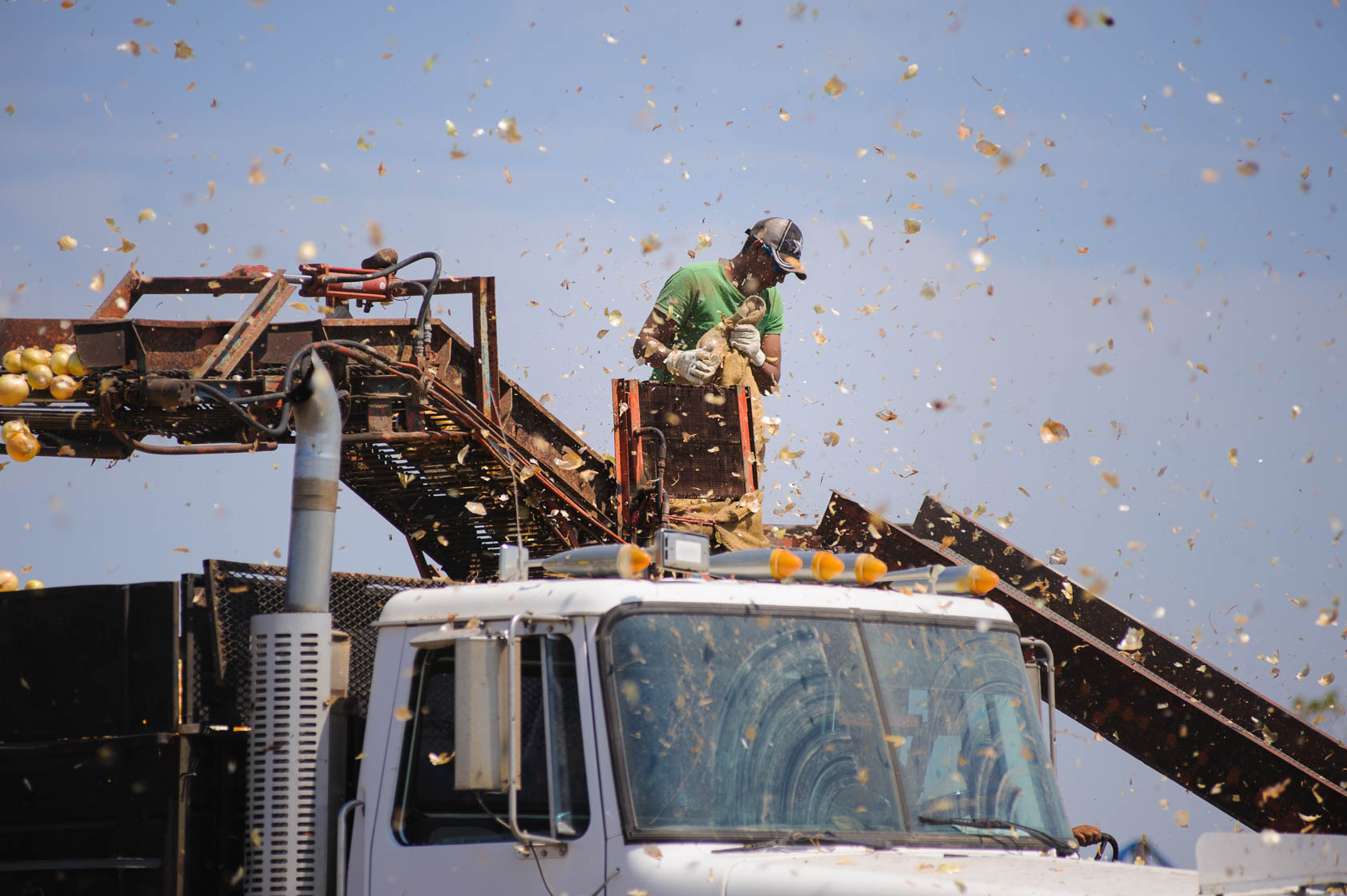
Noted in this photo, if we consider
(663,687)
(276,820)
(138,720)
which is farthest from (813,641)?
(138,720)

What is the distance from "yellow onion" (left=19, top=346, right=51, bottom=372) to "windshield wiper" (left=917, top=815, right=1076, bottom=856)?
5.33m

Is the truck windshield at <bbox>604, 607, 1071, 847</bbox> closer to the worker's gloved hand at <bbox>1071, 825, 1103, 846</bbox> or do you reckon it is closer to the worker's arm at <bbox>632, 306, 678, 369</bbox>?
the worker's gloved hand at <bbox>1071, 825, 1103, 846</bbox>

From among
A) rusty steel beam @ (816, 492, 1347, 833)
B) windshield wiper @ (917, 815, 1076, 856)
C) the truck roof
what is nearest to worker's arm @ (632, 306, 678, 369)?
rusty steel beam @ (816, 492, 1347, 833)

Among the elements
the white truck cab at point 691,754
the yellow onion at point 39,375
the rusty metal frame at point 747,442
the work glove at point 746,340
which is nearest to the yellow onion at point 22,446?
the yellow onion at point 39,375

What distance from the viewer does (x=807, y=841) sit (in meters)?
4.44

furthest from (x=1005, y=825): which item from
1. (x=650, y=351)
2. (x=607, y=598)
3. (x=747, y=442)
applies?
(x=650, y=351)

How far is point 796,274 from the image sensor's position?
936cm

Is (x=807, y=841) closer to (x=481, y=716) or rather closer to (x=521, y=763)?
(x=521, y=763)

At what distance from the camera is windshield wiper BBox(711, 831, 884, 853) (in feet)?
14.4

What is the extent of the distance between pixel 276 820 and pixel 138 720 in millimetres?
645

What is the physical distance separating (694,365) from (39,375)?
12.8ft

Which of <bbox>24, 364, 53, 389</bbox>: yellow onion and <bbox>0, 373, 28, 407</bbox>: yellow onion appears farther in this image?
<bbox>24, 364, 53, 389</bbox>: yellow onion

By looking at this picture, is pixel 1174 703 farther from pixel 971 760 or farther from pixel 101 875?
pixel 101 875

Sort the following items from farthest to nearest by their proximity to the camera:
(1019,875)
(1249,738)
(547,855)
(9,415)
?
(1249,738)
(9,415)
(547,855)
(1019,875)
